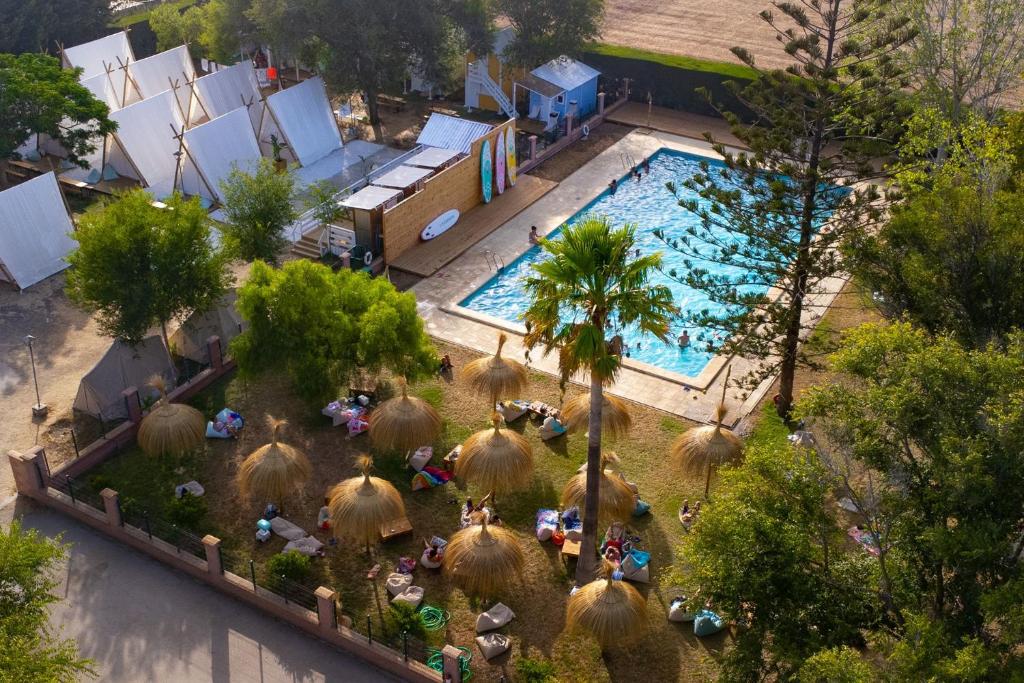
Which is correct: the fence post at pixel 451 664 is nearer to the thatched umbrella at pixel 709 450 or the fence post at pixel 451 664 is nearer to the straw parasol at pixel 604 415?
the straw parasol at pixel 604 415

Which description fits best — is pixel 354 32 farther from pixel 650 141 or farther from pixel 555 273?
pixel 555 273

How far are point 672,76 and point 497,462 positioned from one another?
→ 27.1 metres

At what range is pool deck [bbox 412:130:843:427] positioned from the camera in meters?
27.6

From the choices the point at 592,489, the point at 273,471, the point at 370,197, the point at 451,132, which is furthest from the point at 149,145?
the point at 592,489

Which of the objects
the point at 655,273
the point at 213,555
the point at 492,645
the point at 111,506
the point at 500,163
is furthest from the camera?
the point at 500,163

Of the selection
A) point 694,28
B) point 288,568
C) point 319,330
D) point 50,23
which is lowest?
point 288,568

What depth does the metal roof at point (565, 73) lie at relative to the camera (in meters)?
42.6

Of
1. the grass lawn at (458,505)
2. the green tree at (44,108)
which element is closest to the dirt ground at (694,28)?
the green tree at (44,108)

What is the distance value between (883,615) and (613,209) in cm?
2362

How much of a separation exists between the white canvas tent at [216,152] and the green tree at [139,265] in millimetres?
9344

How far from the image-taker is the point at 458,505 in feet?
77.7

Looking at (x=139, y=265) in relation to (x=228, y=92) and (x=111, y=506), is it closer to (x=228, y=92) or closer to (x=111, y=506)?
(x=111, y=506)

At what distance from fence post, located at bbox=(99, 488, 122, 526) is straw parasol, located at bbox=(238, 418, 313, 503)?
8.54 feet

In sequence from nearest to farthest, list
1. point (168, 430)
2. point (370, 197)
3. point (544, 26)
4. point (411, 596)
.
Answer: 1. point (411, 596)
2. point (168, 430)
3. point (370, 197)
4. point (544, 26)
